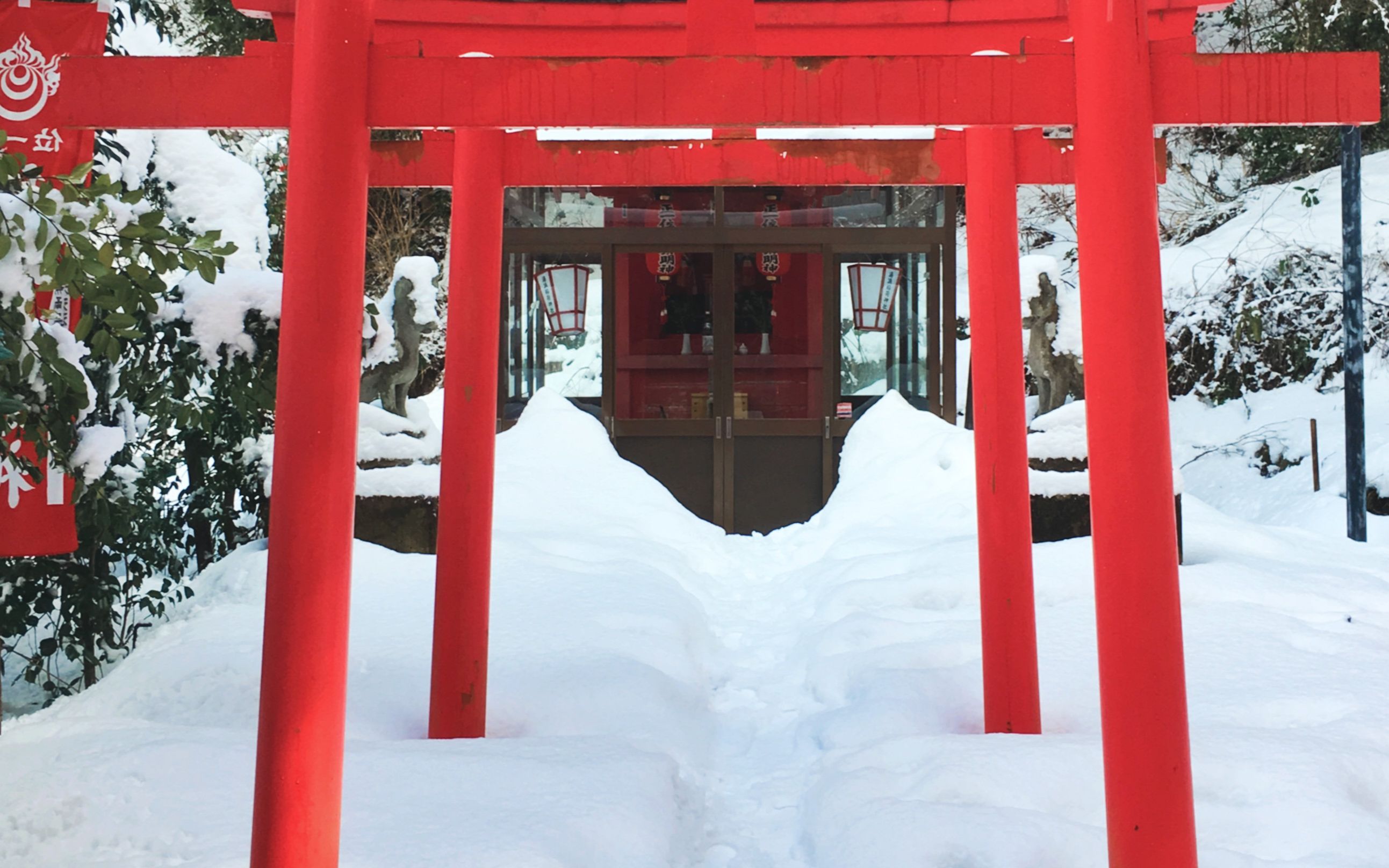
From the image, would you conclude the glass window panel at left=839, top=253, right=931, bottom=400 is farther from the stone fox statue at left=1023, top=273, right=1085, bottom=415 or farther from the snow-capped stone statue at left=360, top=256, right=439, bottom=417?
the snow-capped stone statue at left=360, top=256, right=439, bottom=417

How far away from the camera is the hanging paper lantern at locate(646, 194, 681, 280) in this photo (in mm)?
8805

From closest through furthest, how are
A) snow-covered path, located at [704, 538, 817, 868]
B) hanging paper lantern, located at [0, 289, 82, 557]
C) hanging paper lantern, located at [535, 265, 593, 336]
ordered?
snow-covered path, located at [704, 538, 817, 868]
hanging paper lantern, located at [0, 289, 82, 557]
hanging paper lantern, located at [535, 265, 593, 336]

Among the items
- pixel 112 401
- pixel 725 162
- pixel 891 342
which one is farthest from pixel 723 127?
pixel 891 342

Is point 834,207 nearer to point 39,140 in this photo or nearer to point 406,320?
point 406,320

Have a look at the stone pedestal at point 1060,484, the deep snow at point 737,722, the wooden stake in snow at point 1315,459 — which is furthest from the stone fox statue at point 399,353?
the wooden stake in snow at point 1315,459

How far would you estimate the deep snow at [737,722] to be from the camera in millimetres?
2445

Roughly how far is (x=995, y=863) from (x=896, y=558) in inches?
149

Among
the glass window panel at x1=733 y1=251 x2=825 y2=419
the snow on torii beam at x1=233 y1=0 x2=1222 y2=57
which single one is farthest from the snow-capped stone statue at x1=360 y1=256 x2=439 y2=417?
the glass window panel at x1=733 y1=251 x2=825 y2=419

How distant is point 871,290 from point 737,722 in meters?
5.61

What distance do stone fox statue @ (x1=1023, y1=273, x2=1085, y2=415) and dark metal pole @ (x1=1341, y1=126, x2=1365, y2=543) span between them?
1.54 meters

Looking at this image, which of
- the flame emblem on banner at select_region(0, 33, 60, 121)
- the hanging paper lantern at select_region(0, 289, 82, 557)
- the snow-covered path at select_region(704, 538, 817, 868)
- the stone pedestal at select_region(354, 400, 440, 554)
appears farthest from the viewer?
the stone pedestal at select_region(354, 400, 440, 554)

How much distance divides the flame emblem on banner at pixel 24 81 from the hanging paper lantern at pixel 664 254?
565 cm

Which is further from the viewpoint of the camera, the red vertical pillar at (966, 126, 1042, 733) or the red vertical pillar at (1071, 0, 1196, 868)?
the red vertical pillar at (966, 126, 1042, 733)

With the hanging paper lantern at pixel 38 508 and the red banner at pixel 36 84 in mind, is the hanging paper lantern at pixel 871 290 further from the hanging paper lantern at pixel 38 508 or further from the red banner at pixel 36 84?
the hanging paper lantern at pixel 38 508
